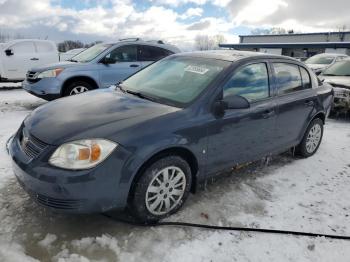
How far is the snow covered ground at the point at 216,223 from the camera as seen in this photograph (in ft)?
9.77

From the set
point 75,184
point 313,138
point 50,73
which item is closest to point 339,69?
point 313,138

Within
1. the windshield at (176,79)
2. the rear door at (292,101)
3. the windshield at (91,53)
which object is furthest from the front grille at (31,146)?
the windshield at (91,53)

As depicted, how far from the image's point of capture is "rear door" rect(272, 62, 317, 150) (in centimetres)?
455

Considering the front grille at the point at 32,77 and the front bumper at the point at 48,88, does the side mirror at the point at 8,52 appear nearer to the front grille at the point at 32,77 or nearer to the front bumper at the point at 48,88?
the front grille at the point at 32,77

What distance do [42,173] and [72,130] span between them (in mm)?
437

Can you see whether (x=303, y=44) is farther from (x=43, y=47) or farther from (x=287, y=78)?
(x=287, y=78)

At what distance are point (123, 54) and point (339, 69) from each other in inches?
226

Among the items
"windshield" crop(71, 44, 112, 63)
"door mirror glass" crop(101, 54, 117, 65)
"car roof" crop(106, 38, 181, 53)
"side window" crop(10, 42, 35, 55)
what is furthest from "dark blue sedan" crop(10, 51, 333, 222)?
"side window" crop(10, 42, 35, 55)

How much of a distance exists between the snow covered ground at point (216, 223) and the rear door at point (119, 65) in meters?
3.80

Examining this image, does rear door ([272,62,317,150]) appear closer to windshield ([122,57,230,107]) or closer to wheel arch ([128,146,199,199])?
windshield ([122,57,230,107])

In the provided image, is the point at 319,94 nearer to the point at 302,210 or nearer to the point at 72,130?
the point at 302,210

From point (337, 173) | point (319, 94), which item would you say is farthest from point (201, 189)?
point (319, 94)

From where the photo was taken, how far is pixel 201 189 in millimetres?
4176

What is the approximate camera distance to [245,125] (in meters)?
3.99
